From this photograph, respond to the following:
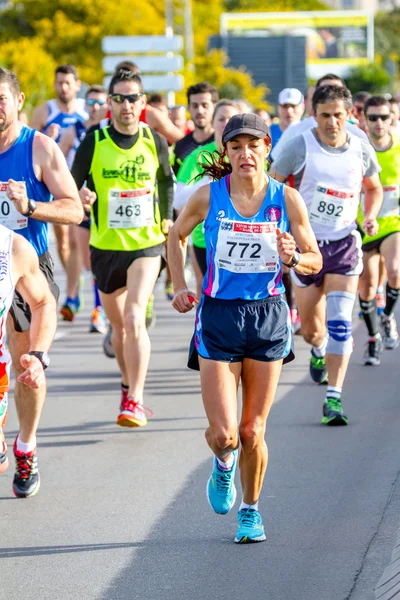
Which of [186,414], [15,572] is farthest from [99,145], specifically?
[15,572]

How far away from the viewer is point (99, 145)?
8.80 metres

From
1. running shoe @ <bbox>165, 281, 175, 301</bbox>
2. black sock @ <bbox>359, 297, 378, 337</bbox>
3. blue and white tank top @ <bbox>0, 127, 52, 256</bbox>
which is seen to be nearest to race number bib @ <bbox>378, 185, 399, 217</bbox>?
black sock @ <bbox>359, 297, 378, 337</bbox>

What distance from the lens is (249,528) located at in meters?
5.90

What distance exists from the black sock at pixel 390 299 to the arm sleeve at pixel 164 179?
308cm

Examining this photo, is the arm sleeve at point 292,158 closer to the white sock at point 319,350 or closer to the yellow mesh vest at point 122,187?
the yellow mesh vest at point 122,187

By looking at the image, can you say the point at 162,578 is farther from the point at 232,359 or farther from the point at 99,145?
the point at 99,145

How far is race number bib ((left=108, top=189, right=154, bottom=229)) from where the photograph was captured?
29.1ft

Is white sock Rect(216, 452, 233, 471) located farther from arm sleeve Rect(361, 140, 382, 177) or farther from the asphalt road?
arm sleeve Rect(361, 140, 382, 177)


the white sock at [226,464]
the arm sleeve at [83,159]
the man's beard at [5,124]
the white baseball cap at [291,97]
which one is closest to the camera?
the white sock at [226,464]

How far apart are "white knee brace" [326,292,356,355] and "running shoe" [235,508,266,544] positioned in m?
2.74

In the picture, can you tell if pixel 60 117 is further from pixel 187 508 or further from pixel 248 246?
pixel 248 246

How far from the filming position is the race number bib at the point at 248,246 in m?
5.91

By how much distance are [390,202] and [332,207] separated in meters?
2.90

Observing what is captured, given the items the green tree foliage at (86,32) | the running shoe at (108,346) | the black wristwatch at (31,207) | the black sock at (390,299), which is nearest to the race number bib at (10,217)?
the black wristwatch at (31,207)
